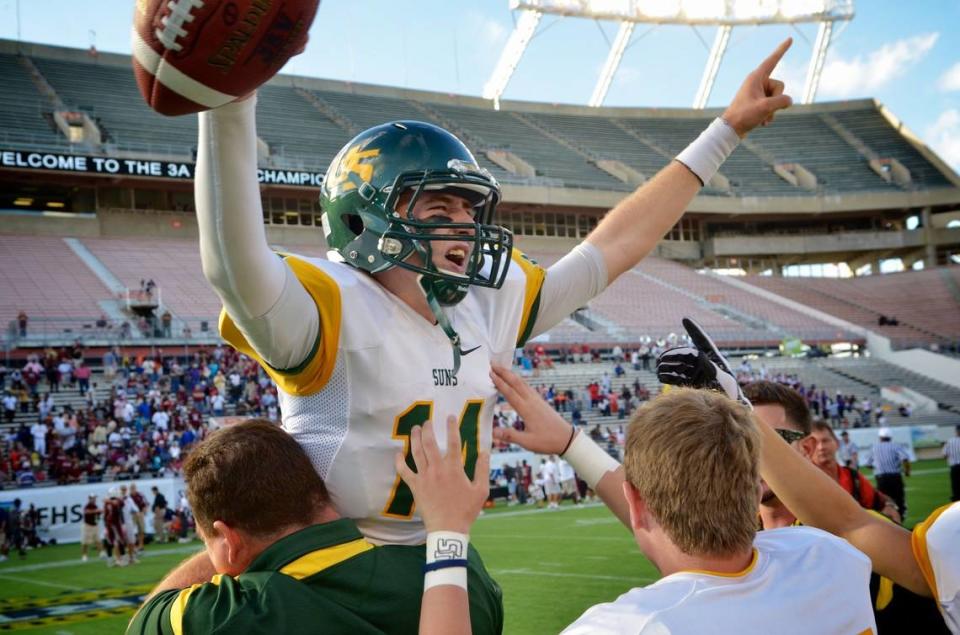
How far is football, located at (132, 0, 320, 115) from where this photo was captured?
174 cm

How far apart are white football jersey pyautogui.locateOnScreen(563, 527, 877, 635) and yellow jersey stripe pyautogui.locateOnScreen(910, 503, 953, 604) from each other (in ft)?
1.62

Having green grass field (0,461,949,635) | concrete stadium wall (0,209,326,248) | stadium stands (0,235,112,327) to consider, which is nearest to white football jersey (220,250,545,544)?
green grass field (0,461,949,635)

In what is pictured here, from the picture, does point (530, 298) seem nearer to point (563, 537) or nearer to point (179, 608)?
point (179, 608)

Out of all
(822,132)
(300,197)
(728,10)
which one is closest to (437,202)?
(300,197)

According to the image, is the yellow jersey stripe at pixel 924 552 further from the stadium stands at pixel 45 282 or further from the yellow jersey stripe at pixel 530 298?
the stadium stands at pixel 45 282

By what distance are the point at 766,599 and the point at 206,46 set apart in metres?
1.57

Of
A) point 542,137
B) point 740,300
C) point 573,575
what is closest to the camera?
point 573,575

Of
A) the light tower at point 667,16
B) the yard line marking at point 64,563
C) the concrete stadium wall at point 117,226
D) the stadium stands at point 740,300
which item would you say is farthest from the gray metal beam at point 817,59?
the yard line marking at point 64,563

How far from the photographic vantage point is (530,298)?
2877mm

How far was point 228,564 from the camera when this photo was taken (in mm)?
2207

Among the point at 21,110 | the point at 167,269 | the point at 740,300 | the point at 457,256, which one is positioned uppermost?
the point at 21,110

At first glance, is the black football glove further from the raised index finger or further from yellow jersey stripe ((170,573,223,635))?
yellow jersey stripe ((170,573,223,635))

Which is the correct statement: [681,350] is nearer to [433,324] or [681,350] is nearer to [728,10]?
[433,324]

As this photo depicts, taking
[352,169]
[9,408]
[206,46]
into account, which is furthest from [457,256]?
[9,408]
